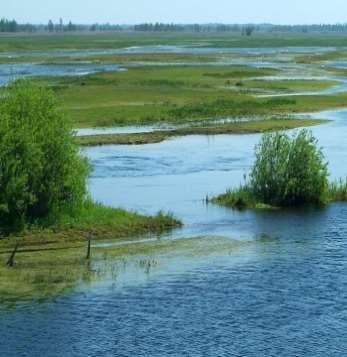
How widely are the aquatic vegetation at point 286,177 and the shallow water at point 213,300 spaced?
1418 millimetres

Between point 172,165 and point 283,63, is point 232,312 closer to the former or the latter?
point 172,165

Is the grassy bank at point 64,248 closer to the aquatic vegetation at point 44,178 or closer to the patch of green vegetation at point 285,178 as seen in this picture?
the aquatic vegetation at point 44,178

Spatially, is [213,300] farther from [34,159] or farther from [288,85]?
[288,85]

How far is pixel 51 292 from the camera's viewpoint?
42062mm

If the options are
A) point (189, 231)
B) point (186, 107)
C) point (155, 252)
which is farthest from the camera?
point (186, 107)

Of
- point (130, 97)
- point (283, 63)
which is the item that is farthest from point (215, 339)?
point (283, 63)

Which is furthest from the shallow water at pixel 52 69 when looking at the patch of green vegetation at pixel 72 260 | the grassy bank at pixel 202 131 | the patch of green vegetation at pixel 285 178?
the patch of green vegetation at pixel 72 260

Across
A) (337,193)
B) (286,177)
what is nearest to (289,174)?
(286,177)

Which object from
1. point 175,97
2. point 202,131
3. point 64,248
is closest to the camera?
point 64,248

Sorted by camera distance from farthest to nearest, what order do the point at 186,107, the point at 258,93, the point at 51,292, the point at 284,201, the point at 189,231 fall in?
the point at 258,93 < the point at 186,107 < the point at 284,201 < the point at 189,231 < the point at 51,292

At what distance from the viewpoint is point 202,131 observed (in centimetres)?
8881

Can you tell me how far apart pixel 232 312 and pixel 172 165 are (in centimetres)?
3398

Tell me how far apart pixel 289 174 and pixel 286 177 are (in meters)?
0.27

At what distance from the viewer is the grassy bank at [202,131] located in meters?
82.1
